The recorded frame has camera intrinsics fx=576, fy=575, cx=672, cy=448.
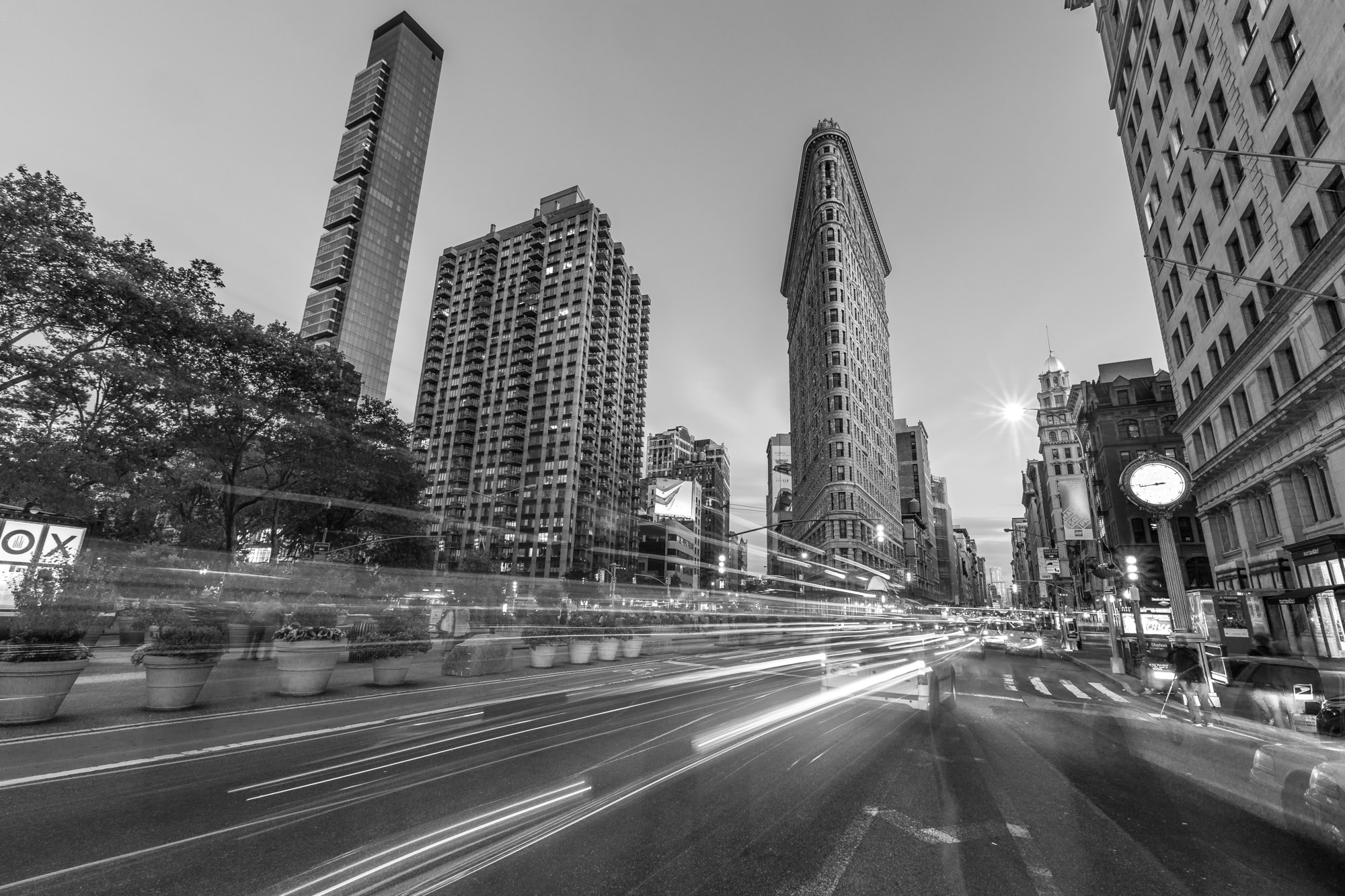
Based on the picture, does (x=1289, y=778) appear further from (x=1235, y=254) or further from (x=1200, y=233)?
(x=1200, y=233)

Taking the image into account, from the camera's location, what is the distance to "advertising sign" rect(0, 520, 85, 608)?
1538cm

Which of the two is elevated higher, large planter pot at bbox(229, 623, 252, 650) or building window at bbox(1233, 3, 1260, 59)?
building window at bbox(1233, 3, 1260, 59)

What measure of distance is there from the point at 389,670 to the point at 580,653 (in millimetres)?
9217

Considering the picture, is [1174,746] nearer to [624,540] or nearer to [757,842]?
[757,842]

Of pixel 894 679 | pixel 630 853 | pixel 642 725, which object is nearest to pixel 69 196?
pixel 642 725

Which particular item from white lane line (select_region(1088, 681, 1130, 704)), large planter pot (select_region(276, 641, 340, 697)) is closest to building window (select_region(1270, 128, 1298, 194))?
white lane line (select_region(1088, 681, 1130, 704))

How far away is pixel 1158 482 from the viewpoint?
1572cm

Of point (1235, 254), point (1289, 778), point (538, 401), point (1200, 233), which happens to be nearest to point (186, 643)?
point (1289, 778)

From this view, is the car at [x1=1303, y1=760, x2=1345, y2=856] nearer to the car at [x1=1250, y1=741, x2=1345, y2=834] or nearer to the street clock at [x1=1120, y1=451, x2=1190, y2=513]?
the car at [x1=1250, y1=741, x2=1345, y2=834]

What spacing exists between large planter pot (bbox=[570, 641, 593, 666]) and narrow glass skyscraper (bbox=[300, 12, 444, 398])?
12710cm

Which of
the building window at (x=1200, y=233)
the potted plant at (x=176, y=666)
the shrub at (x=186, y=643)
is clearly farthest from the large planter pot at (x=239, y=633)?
the building window at (x=1200, y=233)

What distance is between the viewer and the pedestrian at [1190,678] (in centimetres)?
1284

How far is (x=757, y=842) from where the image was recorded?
5617 millimetres

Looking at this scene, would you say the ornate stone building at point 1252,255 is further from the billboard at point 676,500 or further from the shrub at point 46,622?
the shrub at point 46,622
